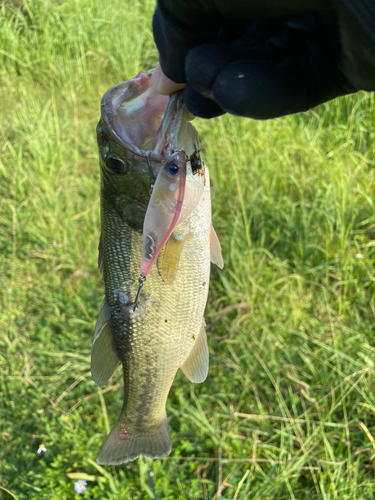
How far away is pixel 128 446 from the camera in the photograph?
5.49ft

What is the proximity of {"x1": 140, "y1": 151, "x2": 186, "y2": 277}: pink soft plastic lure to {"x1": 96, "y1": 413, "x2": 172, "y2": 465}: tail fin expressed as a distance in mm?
880

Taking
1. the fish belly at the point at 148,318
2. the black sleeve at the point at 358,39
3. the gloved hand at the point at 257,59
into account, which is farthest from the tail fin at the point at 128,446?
the black sleeve at the point at 358,39

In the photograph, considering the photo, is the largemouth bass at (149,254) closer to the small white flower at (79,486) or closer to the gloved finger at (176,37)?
the gloved finger at (176,37)

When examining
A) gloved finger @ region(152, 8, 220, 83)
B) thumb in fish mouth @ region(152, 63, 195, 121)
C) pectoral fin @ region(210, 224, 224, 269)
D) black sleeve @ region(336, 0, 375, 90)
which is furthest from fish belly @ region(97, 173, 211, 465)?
black sleeve @ region(336, 0, 375, 90)

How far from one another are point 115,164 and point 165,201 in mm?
248

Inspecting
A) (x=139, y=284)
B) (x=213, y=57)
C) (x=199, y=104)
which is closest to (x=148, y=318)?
(x=139, y=284)

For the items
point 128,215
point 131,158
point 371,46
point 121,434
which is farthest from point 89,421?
point 371,46

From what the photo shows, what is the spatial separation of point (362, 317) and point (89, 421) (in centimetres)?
178

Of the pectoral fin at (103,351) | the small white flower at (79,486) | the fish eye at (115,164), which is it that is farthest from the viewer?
the small white flower at (79,486)

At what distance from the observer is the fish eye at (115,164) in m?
1.33

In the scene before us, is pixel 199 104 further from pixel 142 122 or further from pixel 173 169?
pixel 142 122

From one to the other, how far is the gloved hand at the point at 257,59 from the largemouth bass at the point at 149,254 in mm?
282

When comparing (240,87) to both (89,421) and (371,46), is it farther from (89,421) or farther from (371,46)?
(89,421)

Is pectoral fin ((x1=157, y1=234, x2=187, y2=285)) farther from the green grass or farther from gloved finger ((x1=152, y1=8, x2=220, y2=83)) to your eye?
the green grass
